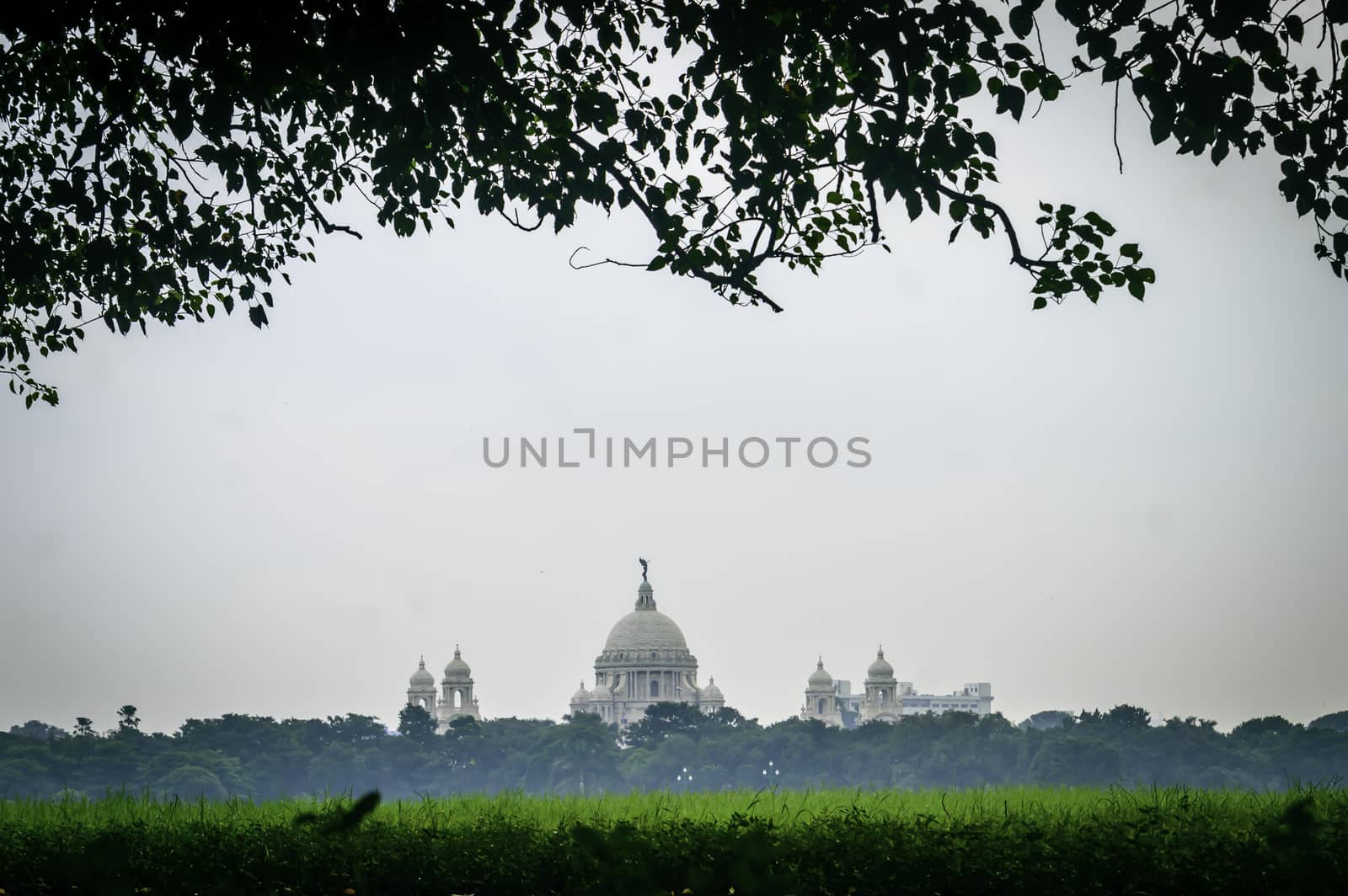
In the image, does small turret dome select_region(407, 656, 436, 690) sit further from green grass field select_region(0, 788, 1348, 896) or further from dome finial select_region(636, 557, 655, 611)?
green grass field select_region(0, 788, 1348, 896)

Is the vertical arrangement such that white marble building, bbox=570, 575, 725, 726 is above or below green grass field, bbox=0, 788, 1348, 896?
above

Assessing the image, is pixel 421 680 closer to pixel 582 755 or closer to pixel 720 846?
pixel 582 755

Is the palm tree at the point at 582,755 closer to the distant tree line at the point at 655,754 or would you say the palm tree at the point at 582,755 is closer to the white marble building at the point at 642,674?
the distant tree line at the point at 655,754

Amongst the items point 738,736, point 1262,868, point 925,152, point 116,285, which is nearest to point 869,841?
point 1262,868

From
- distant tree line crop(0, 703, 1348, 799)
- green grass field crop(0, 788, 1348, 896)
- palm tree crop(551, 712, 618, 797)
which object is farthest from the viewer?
palm tree crop(551, 712, 618, 797)

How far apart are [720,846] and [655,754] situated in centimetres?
10389

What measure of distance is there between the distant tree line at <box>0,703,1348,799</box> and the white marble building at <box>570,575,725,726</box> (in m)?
38.8

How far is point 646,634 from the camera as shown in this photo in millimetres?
167750

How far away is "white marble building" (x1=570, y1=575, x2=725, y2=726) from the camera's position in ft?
534

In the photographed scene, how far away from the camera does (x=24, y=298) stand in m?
14.1

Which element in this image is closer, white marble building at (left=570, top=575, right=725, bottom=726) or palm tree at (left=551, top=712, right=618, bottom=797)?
palm tree at (left=551, top=712, right=618, bottom=797)

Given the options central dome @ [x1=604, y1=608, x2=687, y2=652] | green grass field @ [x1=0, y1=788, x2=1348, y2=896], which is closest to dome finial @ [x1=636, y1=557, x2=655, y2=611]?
central dome @ [x1=604, y1=608, x2=687, y2=652]

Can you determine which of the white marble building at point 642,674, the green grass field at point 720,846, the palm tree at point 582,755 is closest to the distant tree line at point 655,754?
the palm tree at point 582,755

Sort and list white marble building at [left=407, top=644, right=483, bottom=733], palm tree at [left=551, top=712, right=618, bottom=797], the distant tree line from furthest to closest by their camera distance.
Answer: white marble building at [left=407, top=644, right=483, bottom=733]
palm tree at [left=551, top=712, right=618, bottom=797]
the distant tree line
